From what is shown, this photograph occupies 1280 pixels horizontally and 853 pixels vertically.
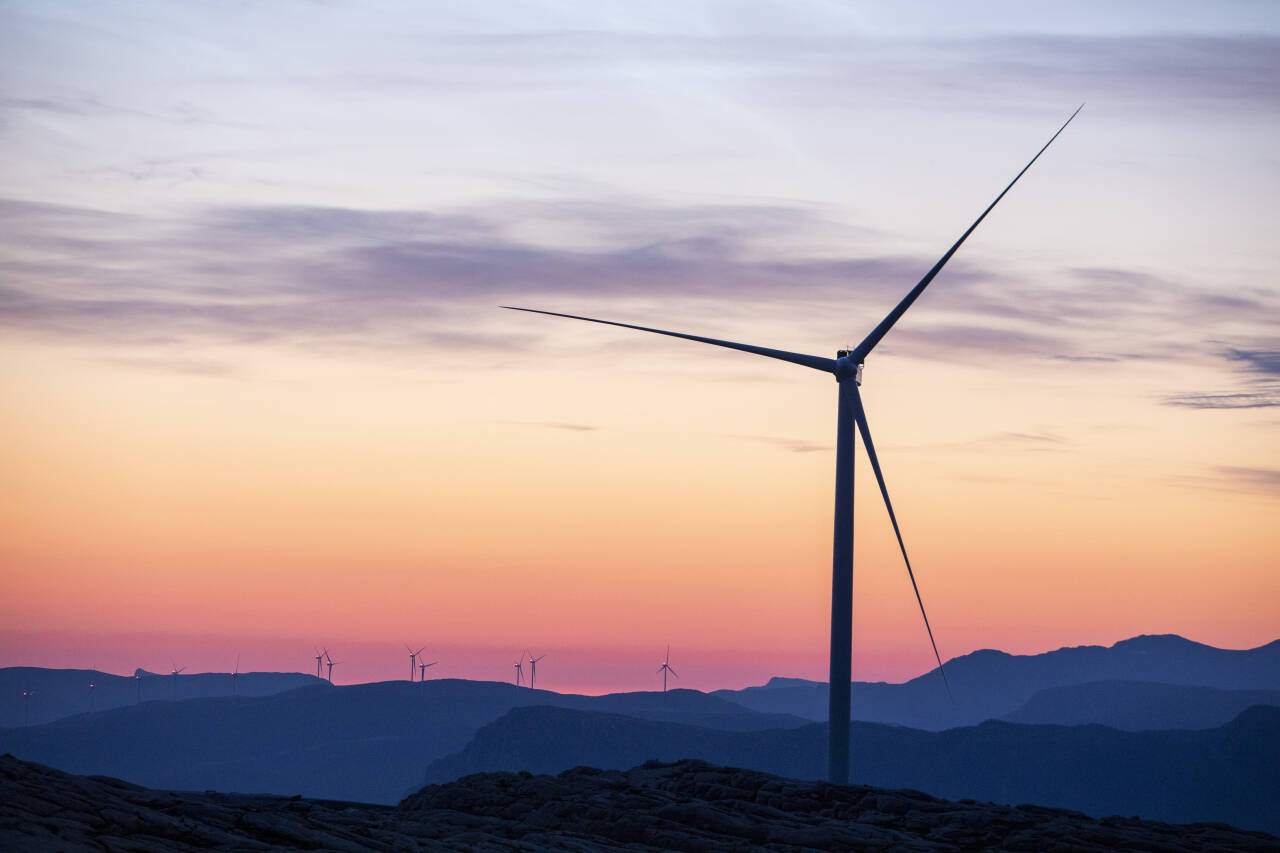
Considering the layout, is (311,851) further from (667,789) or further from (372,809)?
(667,789)

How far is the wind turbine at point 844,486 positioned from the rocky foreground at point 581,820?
4.12m

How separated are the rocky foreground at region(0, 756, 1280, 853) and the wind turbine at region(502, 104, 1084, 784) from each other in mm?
4115

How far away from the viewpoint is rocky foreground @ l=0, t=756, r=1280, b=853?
39.1 meters

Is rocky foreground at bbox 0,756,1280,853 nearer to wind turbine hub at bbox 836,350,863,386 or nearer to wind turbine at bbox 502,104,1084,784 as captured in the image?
wind turbine at bbox 502,104,1084,784

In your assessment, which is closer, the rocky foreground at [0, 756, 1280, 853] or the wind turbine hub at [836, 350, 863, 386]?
the rocky foreground at [0, 756, 1280, 853]

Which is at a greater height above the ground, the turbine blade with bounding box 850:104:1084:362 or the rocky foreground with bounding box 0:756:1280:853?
the turbine blade with bounding box 850:104:1084:362

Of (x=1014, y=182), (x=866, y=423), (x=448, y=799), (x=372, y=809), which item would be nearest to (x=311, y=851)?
(x=372, y=809)

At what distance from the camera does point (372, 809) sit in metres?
58.6

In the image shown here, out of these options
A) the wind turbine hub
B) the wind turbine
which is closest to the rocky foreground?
the wind turbine

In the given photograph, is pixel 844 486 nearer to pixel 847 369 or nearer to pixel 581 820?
pixel 847 369

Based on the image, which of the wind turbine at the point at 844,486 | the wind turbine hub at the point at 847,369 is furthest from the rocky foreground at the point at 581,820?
the wind turbine hub at the point at 847,369

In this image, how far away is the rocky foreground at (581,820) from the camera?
3909cm

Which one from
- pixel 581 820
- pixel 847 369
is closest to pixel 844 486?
pixel 847 369

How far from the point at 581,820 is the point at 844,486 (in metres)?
22.1
